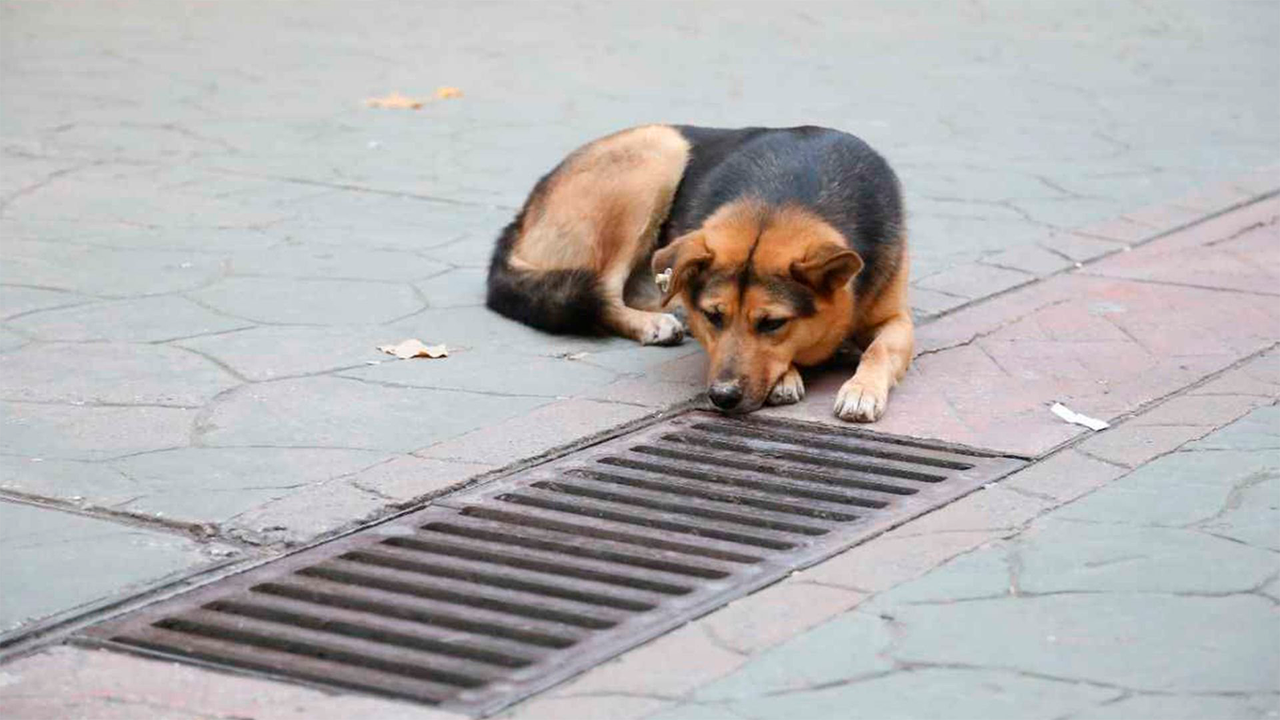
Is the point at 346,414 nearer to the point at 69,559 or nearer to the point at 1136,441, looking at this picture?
the point at 69,559

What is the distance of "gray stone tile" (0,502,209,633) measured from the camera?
12.5 ft

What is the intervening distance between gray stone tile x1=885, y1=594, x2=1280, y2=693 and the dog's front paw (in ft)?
4.31

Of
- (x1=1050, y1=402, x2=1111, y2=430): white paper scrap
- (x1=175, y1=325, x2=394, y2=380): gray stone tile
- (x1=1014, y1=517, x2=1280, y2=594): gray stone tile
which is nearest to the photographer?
(x1=1014, y1=517, x2=1280, y2=594): gray stone tile

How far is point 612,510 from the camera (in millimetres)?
4441

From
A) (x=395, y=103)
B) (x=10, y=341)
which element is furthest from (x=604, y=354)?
(x=395, y=103)

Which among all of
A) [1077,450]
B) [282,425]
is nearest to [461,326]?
[282,425]

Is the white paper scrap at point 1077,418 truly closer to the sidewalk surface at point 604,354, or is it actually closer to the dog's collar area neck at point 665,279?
the sidewalk surface at point 604,354

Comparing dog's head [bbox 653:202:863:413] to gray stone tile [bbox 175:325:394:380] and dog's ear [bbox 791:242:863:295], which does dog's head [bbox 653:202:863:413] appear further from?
gray stone tile [bbox 175:325:394:380]

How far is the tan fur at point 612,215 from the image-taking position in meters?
5.99

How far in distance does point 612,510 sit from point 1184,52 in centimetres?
891

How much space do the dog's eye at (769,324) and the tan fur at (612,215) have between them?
0.81 metres

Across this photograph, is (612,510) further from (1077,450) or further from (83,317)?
(83,317)

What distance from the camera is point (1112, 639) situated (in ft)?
11.9

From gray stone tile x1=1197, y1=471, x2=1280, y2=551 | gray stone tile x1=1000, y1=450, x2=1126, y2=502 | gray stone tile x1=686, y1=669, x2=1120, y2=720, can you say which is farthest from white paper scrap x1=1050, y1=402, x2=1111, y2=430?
gray stone tile x1=686, y1=669, x2=1120, y2=720
